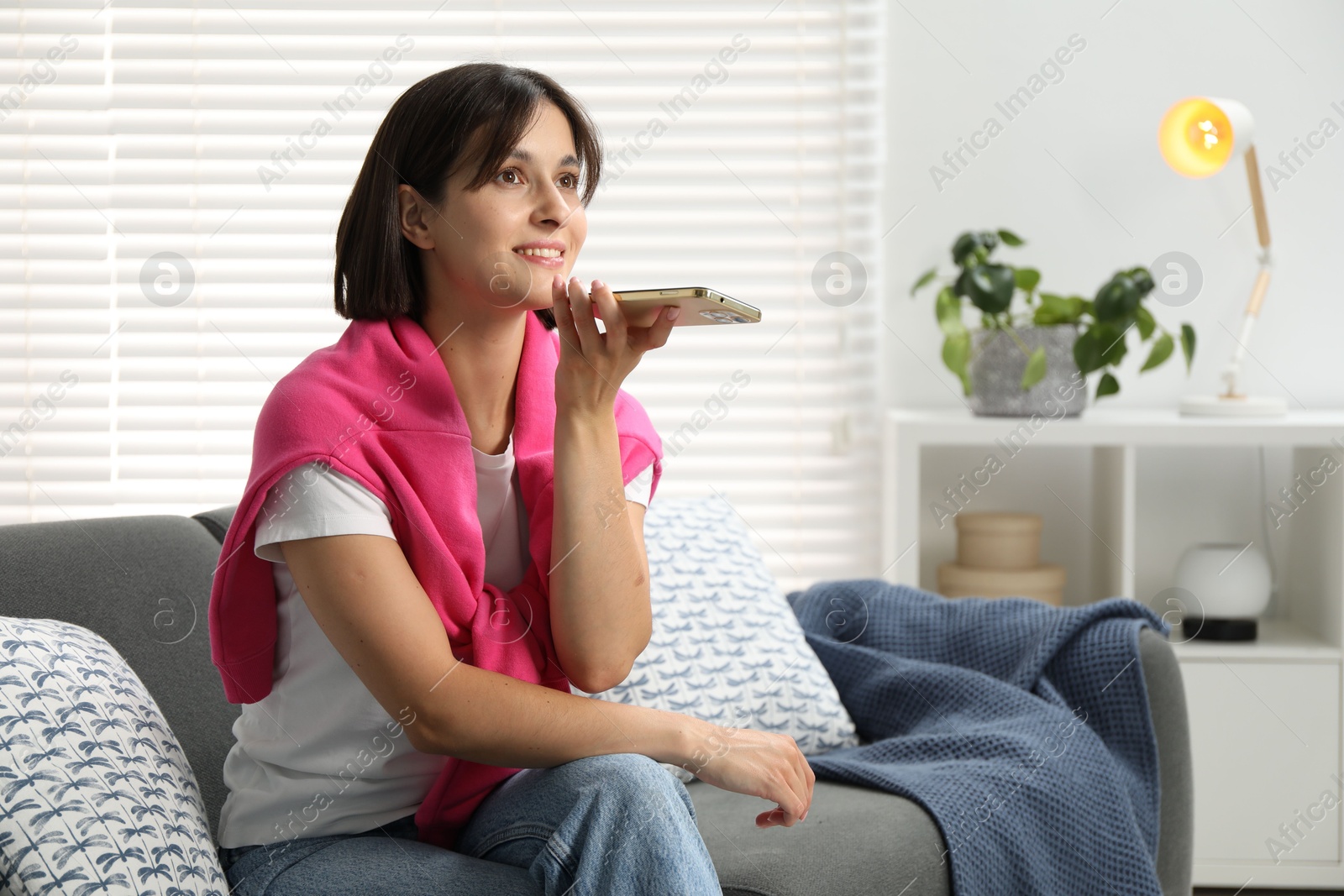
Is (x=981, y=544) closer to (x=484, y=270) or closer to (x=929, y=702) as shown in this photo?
(x=929, y=702)

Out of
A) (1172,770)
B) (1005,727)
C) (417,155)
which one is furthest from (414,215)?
(1172,770)

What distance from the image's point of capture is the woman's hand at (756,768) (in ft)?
3.51

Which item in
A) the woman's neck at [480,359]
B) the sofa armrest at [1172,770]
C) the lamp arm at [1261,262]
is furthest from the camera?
the lamp arm at [1261,262]

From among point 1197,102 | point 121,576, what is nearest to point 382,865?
point 121,576

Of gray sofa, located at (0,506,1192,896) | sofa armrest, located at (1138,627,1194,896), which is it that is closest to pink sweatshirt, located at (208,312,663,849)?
gray sofa, located at (0,506,1192,896)

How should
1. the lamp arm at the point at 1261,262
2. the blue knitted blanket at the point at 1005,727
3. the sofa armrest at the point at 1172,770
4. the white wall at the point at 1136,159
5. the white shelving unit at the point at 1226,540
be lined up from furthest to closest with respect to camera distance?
the white wall at the point at 1136,159 → the lamp arm at the point at 1261,262 → the white shelving unit at the point at 1226,540 → the sofa armrest at the point at 1172,770 → the blue knitted blanket at the point at 1005,727

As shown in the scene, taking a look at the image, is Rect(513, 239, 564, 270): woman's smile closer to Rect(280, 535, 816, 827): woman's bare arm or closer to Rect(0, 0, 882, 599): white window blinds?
Rect(280, 535, 816, 827): woman's bare arm

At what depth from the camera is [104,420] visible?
2465mm

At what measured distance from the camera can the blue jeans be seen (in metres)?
0.93

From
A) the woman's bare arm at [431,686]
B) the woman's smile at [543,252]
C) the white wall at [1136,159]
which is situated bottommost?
the woman's bare arm at [431,686]

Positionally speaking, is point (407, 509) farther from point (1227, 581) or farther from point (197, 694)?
point (1227, 581)

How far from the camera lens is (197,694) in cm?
134

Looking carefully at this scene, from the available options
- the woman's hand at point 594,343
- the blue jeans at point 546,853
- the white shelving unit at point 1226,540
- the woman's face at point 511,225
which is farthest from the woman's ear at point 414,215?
the white shelving unit at point 1226,540

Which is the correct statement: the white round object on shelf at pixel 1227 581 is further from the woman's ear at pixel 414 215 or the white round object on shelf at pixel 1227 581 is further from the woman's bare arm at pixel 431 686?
the woman's ear at pixel 414 215
